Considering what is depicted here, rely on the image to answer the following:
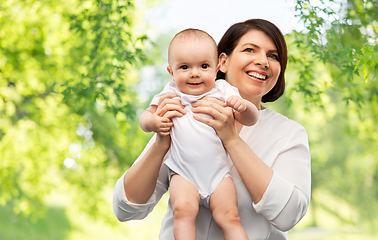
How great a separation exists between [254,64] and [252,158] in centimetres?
56

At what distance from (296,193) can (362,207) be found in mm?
14567

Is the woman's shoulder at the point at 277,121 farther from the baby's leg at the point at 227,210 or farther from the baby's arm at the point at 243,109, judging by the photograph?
the baby's leg at the point at 227,210

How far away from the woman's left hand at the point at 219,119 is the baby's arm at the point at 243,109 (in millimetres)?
48

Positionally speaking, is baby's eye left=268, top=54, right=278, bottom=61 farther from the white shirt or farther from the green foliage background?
the green foliage background

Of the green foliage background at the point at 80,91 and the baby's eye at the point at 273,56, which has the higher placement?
the baby's eye at the point at 273,56

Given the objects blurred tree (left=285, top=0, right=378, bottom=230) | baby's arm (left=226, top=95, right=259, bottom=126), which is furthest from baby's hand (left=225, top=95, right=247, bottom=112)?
blurred tree (left=285, top=0, right=378, bottom=230)

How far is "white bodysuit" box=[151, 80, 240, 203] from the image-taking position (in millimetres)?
1575

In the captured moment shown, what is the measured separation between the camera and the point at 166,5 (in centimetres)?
1092

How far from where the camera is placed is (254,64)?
184 centimetres

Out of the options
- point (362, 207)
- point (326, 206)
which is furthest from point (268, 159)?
point (326, 206)

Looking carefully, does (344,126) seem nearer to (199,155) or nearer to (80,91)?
(80,91)

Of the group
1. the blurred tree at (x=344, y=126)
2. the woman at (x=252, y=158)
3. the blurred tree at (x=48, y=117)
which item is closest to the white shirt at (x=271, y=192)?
the woman at (x=252, y=158)

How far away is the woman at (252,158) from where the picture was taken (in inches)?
61.1

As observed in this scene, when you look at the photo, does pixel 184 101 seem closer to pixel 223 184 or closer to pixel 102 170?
pixel 223 184
